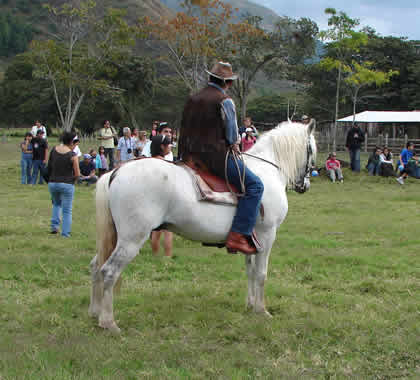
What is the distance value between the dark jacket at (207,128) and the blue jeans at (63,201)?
16.0ft

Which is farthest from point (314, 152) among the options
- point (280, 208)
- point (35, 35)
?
point (35, 35)

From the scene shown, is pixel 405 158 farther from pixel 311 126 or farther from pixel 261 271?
pixel 261 271

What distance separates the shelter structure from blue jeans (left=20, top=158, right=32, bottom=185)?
96.2 ft

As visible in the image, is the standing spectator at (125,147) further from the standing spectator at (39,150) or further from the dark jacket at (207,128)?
the dark jacket at (207,128)

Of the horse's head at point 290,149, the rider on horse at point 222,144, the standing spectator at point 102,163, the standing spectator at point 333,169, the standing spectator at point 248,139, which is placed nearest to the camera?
the rider on horse at point 222,144

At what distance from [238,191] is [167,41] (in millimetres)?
32369

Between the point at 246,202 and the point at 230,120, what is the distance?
2.95ft

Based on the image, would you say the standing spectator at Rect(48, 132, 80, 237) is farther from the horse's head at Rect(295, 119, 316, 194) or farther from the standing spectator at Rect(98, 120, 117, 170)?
the standing spectator at Rect(98, 120, 117, 170)

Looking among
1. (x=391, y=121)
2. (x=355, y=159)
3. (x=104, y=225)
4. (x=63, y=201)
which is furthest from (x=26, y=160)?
(x=391, y=121)

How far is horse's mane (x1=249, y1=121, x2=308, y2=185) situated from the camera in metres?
6.07

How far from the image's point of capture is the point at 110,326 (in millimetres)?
5004

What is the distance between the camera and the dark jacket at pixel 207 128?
5.17m

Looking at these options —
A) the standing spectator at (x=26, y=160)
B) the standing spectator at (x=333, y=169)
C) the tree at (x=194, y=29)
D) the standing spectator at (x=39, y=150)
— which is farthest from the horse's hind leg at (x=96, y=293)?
the tree at (x=194, y=29)

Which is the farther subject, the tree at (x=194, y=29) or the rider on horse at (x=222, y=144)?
the tree at (x=194, y=29)
